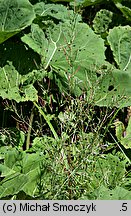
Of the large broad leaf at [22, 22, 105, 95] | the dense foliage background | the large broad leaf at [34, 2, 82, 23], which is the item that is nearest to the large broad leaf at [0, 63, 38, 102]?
the dense foliage background

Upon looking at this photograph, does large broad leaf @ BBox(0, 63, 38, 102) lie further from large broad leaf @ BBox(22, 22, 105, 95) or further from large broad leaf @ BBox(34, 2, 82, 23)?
large broad leaf @ BBox(34, 2, 82, 23)

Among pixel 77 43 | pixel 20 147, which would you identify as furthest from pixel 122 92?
pixel 20 147

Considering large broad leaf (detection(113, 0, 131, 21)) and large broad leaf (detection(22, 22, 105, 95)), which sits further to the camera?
large broad leaf (detection(113, 0, 131, 21))

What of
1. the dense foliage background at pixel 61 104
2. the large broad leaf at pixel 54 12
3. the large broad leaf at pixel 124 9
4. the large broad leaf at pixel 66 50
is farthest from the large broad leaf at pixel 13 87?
the large broad leaf at pixel 124 9

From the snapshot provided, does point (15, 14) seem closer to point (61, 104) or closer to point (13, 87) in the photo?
point (13, 87)

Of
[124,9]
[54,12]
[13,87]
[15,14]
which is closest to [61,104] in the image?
[13,87]

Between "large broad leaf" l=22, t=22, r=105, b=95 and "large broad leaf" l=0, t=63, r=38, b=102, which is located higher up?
"large broad leaf" l=22, t=22, r=105, b=95

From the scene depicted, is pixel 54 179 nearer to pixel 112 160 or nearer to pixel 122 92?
pixel 112 160

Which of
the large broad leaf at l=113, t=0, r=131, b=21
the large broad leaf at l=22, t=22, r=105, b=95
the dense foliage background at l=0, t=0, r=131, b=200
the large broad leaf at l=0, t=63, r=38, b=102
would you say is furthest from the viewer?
the large broad leaf at l=113, t=0, r=131, b=21
